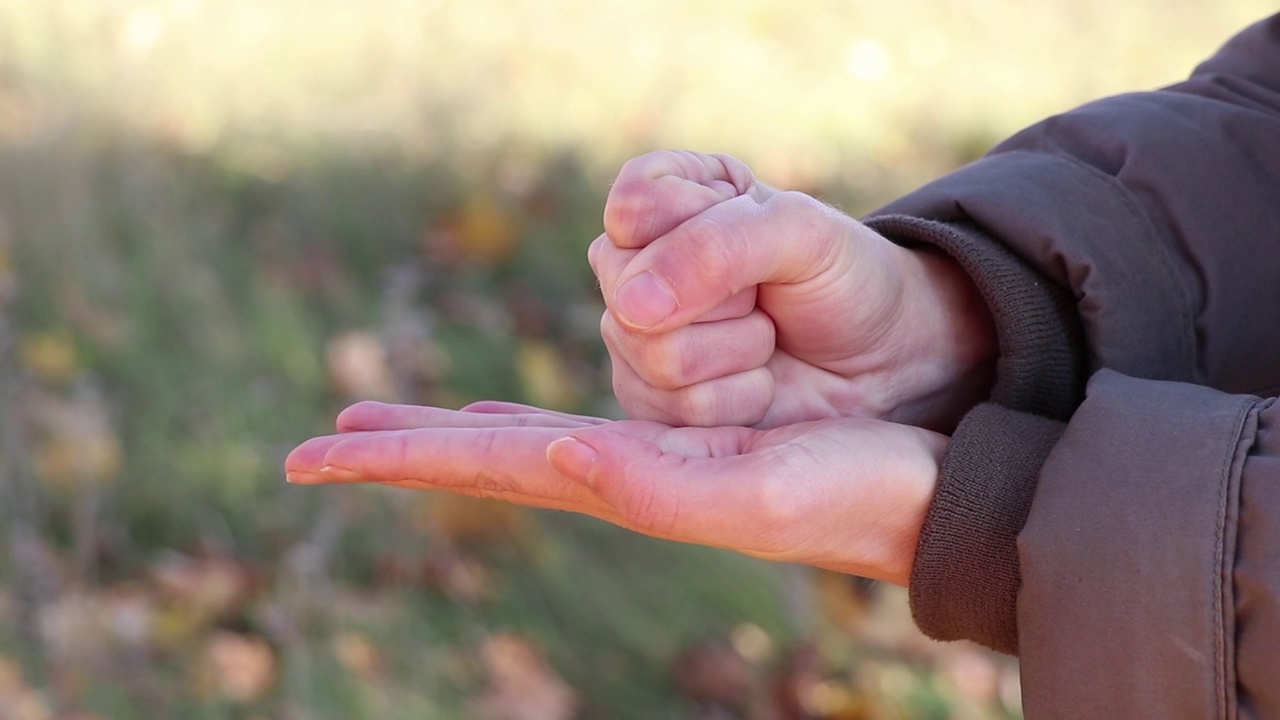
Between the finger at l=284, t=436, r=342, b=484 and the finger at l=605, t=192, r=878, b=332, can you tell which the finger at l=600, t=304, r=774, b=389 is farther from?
the finger at l=284, t=436, r=342, b=484

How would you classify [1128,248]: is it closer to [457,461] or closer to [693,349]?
[693,349]

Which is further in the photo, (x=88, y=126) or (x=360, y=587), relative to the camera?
(x=88, y=126)

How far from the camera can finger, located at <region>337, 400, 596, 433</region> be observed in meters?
1.13

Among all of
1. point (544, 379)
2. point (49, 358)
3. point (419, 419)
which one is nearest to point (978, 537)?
point (419, 419)

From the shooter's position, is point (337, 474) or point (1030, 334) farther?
point (1030, 334)

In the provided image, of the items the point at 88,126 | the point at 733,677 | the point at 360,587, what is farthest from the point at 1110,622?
the point at 88,126

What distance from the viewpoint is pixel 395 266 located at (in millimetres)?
2691

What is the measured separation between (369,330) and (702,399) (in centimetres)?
149

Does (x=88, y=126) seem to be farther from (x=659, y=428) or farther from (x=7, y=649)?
(x=659, y=428)

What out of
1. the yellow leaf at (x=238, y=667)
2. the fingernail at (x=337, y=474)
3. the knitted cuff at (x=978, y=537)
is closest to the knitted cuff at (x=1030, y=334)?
the knitted cuff at (x=978, y=537)

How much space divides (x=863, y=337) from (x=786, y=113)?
2.06 m

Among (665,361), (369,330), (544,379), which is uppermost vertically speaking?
(665,361)

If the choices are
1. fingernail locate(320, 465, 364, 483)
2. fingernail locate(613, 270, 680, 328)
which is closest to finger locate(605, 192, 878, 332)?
fingernail locate(613, 270, 680, 328)

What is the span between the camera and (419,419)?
1.14 m
